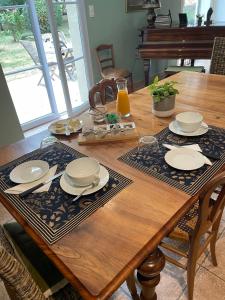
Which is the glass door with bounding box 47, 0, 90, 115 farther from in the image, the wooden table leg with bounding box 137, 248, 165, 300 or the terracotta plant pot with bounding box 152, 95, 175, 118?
the wooden table leg with bounding box 137, 248, 165, 300

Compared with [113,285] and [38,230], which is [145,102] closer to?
[38,230]

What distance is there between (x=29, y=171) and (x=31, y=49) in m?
2.46

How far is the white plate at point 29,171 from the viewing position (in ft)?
3.17

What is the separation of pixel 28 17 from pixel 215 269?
309cm

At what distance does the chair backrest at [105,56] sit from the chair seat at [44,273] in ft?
9.87

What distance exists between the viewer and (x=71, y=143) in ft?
4.04

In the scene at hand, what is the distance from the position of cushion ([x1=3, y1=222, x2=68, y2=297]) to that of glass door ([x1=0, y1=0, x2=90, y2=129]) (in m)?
2.34

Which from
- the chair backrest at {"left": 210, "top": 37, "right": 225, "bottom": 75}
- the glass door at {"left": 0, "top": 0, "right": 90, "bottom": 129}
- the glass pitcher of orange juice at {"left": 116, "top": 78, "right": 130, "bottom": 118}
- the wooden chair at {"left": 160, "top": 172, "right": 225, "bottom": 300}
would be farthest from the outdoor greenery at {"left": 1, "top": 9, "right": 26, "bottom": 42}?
the wooden chair at {"left": 160, "top": 172, "right": 225, "bottom": 300}

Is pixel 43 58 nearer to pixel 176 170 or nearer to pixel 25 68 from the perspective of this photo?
pixel 25 68

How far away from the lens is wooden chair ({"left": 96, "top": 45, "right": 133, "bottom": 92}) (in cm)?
343

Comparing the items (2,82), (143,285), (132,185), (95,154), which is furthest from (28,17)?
(143,285)

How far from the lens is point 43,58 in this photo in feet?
10.1

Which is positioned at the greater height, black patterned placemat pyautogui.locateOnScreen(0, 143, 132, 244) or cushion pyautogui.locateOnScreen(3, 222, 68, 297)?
black patterned placemat pyautogui.locateOnScreen(0, 143, 132, 244)

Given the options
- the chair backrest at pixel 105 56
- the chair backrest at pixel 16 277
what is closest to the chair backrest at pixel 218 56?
the chair backrest at pixel 105 56
